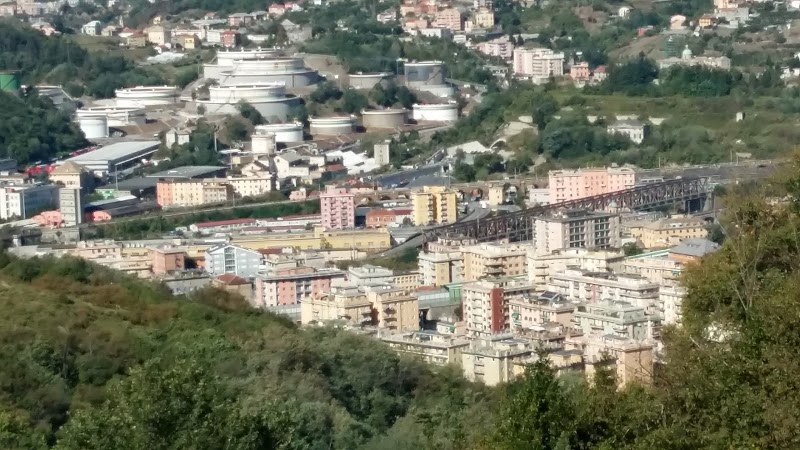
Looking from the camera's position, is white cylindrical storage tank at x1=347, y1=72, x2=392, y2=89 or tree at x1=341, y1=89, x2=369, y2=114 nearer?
tree at x1=341, y1=89, x2=369, y2=114

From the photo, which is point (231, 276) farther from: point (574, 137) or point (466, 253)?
point (574, 137)

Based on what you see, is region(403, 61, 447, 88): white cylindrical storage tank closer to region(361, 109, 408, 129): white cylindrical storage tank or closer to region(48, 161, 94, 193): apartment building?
region(361, 109, 408, 129): white cylindrical storage tank

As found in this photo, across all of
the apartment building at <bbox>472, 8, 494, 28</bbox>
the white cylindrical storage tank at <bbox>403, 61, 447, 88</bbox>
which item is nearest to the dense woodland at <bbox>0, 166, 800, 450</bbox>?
the white cylindrical storage tank at <bbox>403, 61, 447, 88</bbox>

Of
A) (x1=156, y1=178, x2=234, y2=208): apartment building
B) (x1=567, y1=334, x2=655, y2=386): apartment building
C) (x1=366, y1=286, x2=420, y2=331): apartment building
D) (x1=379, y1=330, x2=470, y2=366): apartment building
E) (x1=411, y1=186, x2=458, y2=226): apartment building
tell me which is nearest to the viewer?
(x1=567, y1=334, x2=655, y2=386): apartment building

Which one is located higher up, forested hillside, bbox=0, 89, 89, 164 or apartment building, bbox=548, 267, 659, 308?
forested hillside, bbox=0, 89, 89, 164

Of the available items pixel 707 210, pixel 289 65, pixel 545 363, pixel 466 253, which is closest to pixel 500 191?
pixel 707 210

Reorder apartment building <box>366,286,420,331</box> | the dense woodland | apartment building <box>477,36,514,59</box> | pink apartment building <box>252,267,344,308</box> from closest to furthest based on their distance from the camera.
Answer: the dense woodland → apartment building <box>366,286,420,331</box> → pink apartment building <box>252,267,344,308</box> → apartment building <box>477,36,514,59</box>

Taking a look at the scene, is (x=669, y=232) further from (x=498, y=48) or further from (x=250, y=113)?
(x=498, y=48)
